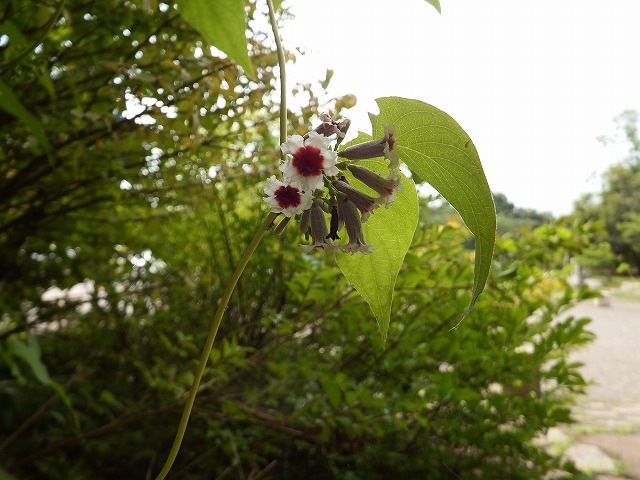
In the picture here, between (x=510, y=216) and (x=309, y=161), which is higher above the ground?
(x=510, y=216)

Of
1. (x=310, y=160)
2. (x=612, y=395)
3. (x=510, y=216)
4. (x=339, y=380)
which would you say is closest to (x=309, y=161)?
(x=310, y=160)

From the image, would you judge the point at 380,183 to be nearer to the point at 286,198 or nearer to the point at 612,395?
the point at 286,198

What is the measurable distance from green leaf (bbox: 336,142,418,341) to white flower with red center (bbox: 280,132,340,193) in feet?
0.14

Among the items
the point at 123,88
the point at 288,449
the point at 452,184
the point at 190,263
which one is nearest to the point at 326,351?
the point at 288,449

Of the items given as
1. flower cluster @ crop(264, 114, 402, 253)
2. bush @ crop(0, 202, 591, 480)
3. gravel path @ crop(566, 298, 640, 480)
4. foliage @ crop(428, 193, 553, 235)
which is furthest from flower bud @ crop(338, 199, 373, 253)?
gravel path @ crop(566, 298, 640, 480)

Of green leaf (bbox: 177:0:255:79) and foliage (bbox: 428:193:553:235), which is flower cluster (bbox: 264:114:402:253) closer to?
green leaf (bbox: 177:0:255:79)

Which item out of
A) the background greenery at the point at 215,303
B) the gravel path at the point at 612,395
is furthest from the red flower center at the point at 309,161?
the gravel path at the point at 612,395

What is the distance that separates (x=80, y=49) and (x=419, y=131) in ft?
1.27

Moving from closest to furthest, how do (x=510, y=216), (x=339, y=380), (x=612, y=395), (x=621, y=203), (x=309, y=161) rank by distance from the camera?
(x=309, y=161)
(x=339, y=380)
(x=510, y=216)
(x=621, y=203)
(x=612, y=395)

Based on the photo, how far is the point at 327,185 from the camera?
166 millimetres

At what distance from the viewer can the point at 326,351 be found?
0.71m

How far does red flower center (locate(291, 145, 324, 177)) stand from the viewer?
0.15 metres

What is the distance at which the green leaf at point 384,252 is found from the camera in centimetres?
20

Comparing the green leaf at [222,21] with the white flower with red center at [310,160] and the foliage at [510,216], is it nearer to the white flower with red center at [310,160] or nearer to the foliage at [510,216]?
the white flower with red center at [310,160]
